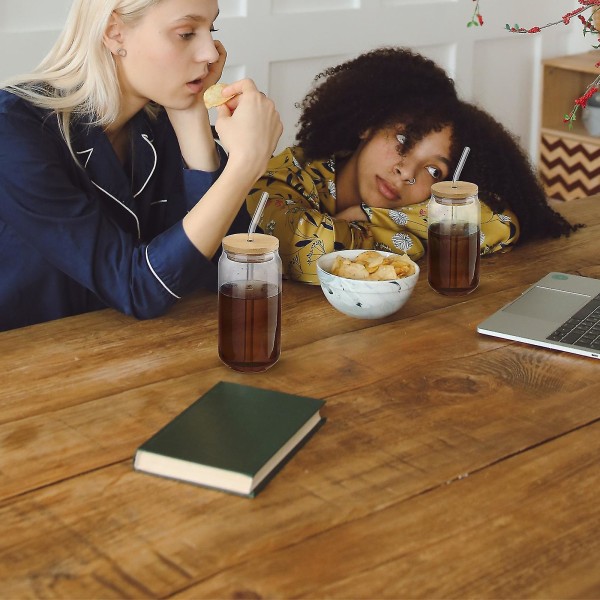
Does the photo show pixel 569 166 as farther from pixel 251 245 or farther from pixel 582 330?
pixel 251 245

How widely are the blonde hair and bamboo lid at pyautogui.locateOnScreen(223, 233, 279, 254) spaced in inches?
16.4

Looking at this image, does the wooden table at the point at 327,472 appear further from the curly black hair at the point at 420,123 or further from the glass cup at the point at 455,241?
the curly black hair at the point at 420,123

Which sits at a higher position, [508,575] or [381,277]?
[381,277]

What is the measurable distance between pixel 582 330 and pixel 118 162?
31.7 inches

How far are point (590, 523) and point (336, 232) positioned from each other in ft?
3.15

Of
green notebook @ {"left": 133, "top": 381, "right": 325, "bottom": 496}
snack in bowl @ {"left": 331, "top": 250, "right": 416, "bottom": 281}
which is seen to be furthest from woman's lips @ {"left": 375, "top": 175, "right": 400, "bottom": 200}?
green notebook @ {"left": 133, "top": 381, "right": 325, "bottom": 496}

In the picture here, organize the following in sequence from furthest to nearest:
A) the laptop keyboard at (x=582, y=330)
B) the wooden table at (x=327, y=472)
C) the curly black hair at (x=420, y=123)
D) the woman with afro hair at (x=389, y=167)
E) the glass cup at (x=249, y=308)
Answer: the curly black hair at (x=420, y=123), the woman with afro hair at (x=389, y=167), the laptop keyboard at (x=582, y=330), the glass cup at (x=249, y=308), the wooden table at (x=327, y=472)

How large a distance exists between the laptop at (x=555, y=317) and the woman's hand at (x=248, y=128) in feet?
1.43

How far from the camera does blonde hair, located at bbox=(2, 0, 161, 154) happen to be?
1660mm

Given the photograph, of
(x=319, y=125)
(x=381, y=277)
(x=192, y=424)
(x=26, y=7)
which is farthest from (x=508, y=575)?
(x=26, y=7)

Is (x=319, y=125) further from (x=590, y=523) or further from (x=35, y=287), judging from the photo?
(x=590, y=523)

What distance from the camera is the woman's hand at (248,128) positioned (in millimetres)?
1613

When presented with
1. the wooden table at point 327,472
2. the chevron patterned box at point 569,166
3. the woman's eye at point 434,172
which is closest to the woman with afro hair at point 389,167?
the woman's eye at point 434,172

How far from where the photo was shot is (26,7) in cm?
→ 295
